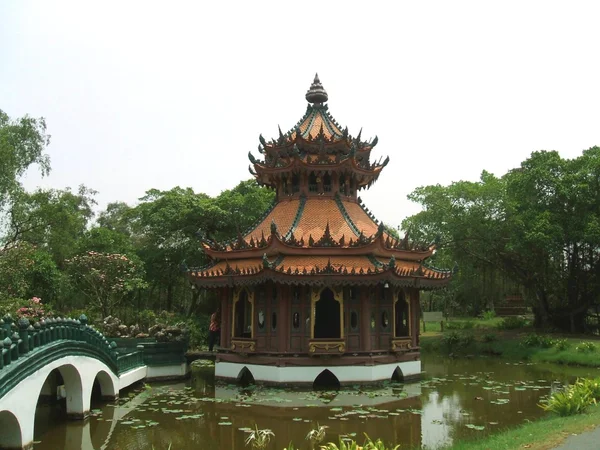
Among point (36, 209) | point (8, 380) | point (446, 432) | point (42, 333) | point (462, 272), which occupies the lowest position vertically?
point (446, 432)

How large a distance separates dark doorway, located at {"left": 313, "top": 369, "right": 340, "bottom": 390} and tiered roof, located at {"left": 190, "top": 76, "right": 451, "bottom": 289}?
346 cm

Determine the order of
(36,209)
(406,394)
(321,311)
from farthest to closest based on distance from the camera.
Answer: (36,209) → (321,311) → (406,394)

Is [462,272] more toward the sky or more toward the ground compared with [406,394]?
more toward the sky

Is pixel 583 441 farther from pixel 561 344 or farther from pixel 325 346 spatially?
pixel 561 344

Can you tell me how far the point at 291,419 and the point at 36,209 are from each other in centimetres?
2761

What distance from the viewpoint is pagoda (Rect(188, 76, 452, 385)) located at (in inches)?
710

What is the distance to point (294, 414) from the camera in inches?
560

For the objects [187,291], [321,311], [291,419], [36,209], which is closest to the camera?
[291,419]

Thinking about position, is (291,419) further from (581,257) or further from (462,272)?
(462,272)

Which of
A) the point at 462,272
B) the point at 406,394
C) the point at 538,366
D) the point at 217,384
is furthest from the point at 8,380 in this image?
the point at 462,272

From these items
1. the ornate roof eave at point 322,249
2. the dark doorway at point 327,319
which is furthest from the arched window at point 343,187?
the dark doorway at point 327,319

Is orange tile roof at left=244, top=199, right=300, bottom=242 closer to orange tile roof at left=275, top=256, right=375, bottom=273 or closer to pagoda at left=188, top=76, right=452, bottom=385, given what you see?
pagoda at left=188, top=76, right=452, bottom=385

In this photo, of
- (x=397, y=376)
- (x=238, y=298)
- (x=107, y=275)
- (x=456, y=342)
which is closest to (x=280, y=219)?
(x=238, y=298)

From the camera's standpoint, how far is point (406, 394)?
17000mm
